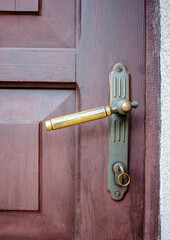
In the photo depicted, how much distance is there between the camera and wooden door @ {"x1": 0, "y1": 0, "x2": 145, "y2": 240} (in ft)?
1.31

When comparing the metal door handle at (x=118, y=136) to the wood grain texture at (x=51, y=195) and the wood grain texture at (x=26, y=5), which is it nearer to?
the wood grain texture at (x=51, y=195)

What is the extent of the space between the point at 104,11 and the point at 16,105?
0.27 m

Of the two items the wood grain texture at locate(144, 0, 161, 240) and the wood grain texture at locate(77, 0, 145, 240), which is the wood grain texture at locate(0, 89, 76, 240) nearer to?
the wood grain texture at locate(77, 0, 145, 240)

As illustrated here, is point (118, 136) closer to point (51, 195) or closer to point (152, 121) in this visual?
point (152, 121)

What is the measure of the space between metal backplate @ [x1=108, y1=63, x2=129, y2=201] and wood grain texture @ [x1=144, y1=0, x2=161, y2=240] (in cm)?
5

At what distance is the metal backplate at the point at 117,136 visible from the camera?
39 cm

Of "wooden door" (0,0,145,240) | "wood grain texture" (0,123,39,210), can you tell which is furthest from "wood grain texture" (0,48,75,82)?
"wood grain texture" (0,123,39,210)

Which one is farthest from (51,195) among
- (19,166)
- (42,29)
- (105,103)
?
(42,29)

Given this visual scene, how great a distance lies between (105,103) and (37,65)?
0.17 metres

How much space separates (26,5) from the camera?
1.34 feet

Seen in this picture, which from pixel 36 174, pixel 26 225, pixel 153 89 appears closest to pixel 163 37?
pixel 153 89

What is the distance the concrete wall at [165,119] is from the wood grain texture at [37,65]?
0.18 m

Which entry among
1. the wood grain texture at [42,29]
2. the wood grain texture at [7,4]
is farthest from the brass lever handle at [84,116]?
the wood grain texture at [7,4]

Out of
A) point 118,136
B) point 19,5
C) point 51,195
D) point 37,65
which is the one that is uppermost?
point 19,5
